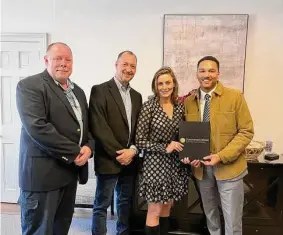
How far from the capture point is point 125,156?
7.19 ft

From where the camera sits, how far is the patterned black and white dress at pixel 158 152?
215 cm

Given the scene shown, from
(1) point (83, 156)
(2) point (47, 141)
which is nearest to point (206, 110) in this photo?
(1) point (83, 156)

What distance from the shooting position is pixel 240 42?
3.02m

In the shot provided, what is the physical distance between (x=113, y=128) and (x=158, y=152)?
1.20 feet

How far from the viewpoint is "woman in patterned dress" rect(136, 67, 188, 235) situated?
2150mm

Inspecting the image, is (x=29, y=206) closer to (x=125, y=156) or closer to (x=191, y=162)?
(x=125, y=156)

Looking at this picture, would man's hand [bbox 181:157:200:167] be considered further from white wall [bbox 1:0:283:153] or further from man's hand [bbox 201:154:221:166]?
white wall [bbox 1:0:283:153]

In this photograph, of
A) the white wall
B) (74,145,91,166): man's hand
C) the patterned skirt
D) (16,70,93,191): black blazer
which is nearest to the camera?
(16,70,93,191): black blazer

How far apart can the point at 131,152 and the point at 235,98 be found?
0.80m

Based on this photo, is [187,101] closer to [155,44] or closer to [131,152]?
[131,152]

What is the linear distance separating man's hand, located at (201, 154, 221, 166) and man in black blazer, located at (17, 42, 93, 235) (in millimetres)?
778

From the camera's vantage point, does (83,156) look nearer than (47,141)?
No

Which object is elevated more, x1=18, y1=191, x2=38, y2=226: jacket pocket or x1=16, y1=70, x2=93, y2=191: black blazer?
x1=16, y1=70, x2=93, y2=191: black blazer

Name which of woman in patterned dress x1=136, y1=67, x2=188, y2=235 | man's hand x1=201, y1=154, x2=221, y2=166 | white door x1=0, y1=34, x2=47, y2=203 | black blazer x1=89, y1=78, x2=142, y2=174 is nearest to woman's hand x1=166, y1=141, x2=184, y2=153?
woman in patterned dress x1=136, y1=67, x2=188, y2=235
